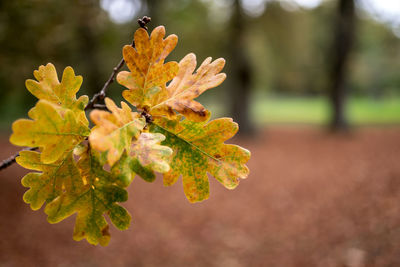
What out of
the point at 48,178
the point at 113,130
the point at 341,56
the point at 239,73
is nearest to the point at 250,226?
the point at 48,178

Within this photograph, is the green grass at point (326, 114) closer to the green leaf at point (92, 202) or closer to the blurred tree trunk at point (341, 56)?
the blurred tree trunk at point (341, 56)

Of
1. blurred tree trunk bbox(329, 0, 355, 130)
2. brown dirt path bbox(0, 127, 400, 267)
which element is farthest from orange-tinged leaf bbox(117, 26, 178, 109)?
blurred tree trunk bbox(329, 0, 355, 130)

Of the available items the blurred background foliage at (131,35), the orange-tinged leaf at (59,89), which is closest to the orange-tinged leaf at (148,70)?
the orange-tinged leaf at (59,89)

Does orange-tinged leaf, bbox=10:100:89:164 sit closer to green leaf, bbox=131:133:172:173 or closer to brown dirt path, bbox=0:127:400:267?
green leaf, bbox=131:133:172:173

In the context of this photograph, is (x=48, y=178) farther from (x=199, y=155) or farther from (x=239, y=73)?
(x=239, y=73)

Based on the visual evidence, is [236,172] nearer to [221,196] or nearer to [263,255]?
[263,255]

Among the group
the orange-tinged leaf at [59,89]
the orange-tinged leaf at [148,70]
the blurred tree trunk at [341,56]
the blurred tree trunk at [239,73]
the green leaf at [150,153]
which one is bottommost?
the green leaf at [150,153]

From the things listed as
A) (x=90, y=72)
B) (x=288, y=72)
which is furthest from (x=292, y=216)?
(x=288, y=72)
